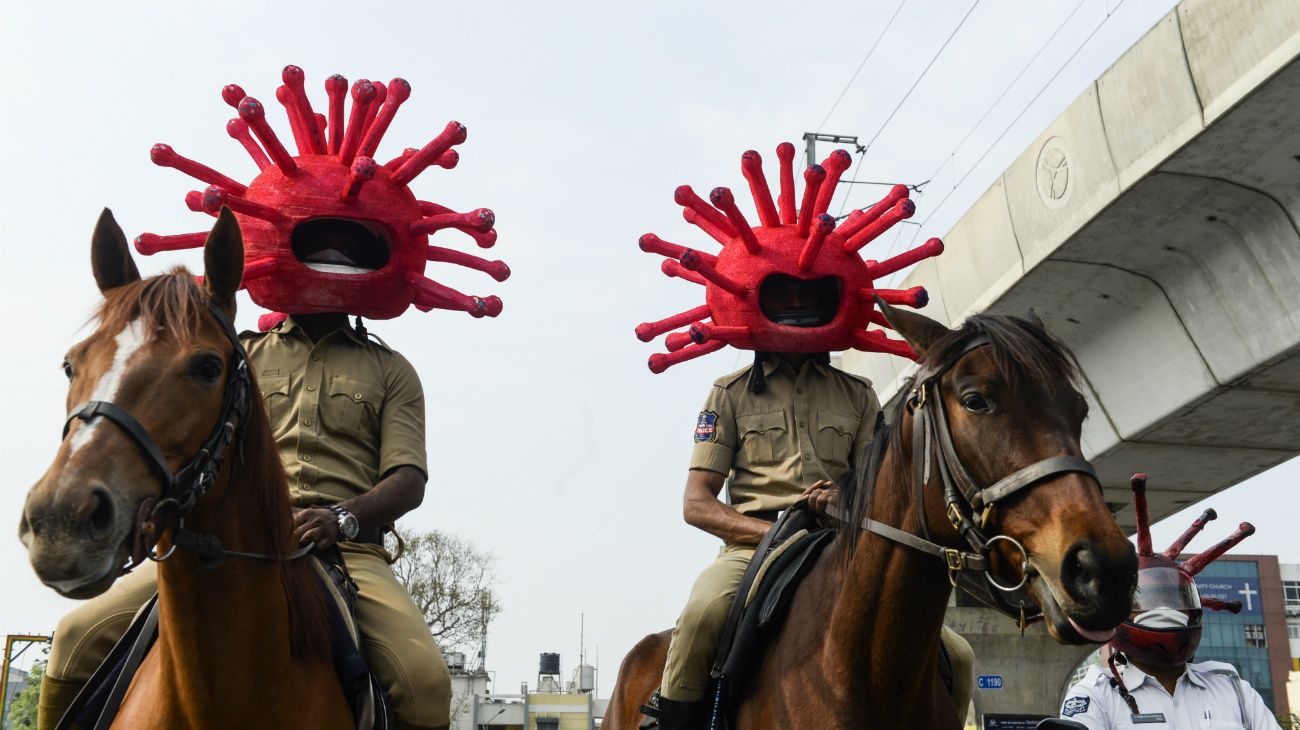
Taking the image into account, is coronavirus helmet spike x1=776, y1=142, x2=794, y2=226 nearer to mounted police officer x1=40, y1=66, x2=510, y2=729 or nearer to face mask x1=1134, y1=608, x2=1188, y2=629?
mounted police officer x1=40, y1=66, x2=510, y2=729

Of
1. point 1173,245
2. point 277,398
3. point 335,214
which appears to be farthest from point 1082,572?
point 1173,245

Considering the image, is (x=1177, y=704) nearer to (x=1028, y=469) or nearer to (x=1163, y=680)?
(x=1163, y=680)

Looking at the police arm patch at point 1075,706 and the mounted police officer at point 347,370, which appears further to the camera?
the police arm patch at point 1075,706

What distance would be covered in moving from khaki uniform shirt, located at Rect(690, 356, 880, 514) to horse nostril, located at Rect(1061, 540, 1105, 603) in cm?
226

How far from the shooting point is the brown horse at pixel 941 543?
360 centimetres

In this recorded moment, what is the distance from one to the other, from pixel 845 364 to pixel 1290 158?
28.2 ft

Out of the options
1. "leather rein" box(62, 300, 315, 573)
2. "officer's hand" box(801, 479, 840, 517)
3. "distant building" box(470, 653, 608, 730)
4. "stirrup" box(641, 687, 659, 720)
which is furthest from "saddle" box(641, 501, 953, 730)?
"distant building" box(470, 653, 608, 730)

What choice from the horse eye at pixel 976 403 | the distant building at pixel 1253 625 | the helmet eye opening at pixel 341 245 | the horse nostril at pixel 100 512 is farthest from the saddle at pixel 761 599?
the distant building at pixel 1253 625

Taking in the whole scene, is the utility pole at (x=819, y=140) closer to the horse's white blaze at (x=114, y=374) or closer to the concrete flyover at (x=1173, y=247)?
the concrete flyover at (x=1173, y=247)

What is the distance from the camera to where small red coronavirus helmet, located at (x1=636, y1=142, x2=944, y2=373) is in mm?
6273

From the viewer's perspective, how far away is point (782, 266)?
21.0 ft

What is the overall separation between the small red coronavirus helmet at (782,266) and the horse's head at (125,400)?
2.91 meters

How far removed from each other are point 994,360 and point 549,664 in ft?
180

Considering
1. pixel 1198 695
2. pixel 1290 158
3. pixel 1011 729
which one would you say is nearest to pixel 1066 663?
pixel 1011 729
